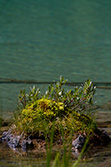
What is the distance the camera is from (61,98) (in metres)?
4.45

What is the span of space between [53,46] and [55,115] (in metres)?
6.20

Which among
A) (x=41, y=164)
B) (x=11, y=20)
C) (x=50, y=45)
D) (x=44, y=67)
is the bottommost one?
(x=41, y=164)

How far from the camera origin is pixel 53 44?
34.7 feet

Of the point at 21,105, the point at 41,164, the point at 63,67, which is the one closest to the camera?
the point at 41,164

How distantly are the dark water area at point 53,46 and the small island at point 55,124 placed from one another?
0.44m

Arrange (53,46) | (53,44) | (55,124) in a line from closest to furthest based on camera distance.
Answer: (55,124)
(53,46)
(53,44)

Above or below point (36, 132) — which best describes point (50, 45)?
above

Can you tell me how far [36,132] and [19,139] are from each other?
0.60ft

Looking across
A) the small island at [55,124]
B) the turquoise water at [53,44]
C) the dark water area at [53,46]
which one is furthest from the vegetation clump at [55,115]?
the turquoise water at [53,44]

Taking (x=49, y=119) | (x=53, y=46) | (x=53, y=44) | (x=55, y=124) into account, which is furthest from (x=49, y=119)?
(x=53, y=44)

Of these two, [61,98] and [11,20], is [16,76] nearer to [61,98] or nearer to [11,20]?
[61,98]

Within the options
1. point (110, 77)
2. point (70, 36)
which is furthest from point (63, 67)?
point (70, 36)

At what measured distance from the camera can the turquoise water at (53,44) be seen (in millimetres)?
7699

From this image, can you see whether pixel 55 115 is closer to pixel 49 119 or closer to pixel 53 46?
pixel 49 119
